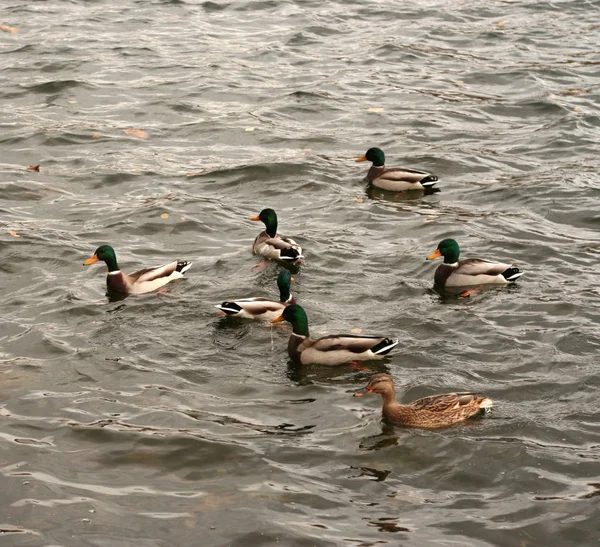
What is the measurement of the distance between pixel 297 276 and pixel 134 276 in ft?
6.56

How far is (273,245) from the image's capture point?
13.4m

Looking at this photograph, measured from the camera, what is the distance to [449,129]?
18.6 metres

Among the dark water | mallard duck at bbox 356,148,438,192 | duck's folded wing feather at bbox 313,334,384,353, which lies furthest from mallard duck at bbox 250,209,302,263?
mallard duck at bbox 356,148,438,192

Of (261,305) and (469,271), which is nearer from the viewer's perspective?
(261,305)

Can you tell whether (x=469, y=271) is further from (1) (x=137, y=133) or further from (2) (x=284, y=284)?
(1) (x=137, y=133)

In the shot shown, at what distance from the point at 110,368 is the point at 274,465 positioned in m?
2.47

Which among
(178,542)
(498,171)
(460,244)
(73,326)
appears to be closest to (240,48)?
(498,171)

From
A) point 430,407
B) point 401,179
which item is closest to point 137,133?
point 401,179

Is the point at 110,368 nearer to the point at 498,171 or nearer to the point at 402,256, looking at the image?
the point at 402,256

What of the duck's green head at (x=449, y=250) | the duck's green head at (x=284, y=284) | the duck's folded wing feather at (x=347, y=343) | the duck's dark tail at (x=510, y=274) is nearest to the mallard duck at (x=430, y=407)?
the duck's folded wing feather at (x=347, y=343)

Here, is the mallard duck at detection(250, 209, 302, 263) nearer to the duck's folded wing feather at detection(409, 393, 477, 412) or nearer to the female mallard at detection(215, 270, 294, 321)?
the female mallard at detection(215, 270, 294, 321)

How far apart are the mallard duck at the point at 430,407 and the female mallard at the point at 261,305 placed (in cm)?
234

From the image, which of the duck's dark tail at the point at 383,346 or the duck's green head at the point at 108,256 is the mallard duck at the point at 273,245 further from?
the duck's dark tail at the point at 383,346

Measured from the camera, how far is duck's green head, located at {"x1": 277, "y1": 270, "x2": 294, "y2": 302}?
12.3 m
